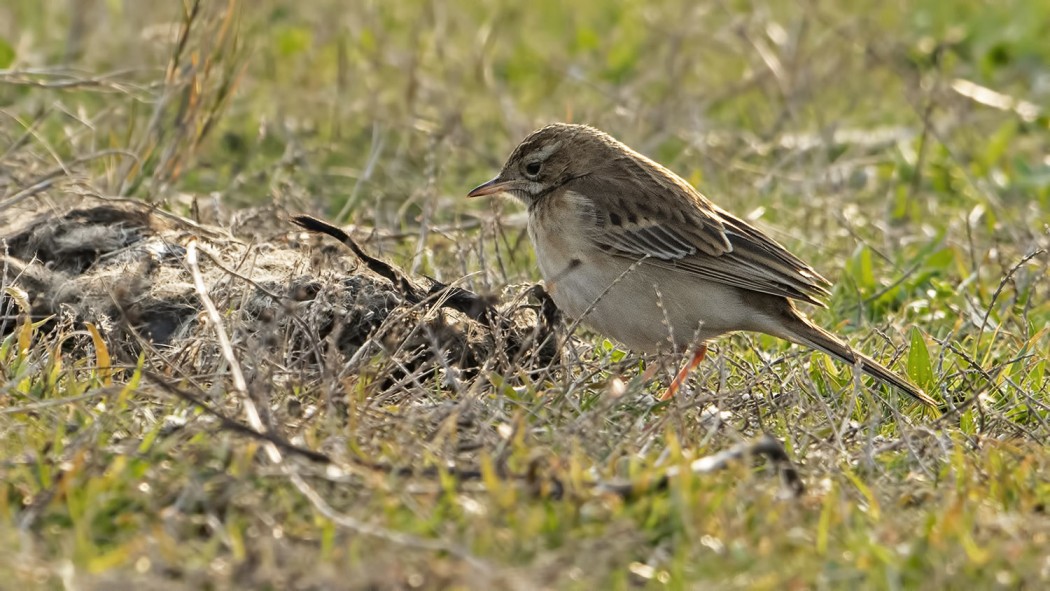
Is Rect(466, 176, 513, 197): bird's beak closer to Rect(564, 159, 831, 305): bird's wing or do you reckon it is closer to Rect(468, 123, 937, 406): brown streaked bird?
Rect(468, 123, 937, 406): brown streaked bird

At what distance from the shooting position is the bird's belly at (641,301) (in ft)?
20.6

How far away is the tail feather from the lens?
586cm

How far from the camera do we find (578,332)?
687 cm

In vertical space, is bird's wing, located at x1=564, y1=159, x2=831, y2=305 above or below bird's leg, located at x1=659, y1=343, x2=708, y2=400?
above

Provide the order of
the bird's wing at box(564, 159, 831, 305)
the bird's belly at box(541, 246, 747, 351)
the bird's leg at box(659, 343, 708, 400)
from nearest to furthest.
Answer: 1. the bird's leg at box(659, 343, 708, 400)
2. the bird's belly at box(541, 246, 747, 351)
3. the bird's wing at box(564, 159, 831, 305)

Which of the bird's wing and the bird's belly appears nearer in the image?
the bird's belly

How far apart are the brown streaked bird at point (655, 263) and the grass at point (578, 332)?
0.69ft

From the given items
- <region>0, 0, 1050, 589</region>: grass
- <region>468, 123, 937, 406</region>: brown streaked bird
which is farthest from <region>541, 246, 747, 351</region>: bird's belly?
<region>0, 0, 1050, 589</region>: grass

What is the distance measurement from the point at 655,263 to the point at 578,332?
56 centimetres

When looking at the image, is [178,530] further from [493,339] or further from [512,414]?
[493,339]

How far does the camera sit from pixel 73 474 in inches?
170

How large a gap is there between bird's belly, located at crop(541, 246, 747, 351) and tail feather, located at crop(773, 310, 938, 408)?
0.74 feet

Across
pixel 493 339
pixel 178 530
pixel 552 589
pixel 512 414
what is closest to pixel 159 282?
pixel 493 339

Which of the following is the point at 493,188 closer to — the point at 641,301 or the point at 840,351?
the point at 641,301
